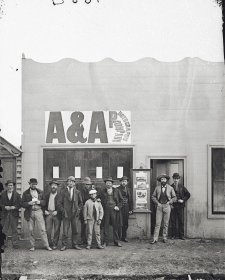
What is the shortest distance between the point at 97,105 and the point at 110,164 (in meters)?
1.67

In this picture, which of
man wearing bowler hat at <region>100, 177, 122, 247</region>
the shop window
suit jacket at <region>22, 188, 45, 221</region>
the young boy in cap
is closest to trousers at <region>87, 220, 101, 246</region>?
the young boy in cap

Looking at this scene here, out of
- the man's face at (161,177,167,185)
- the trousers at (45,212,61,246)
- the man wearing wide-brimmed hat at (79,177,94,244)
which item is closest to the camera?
the trousers at (45,212,61,246)

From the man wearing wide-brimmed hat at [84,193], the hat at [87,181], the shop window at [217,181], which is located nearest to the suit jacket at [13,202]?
the man wearing wide-brimmed hat at [84,193]

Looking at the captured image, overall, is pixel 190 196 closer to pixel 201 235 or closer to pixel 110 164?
pixel 201 235

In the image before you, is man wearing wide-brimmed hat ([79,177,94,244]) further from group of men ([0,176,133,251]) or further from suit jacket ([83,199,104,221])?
suit jacket ([83,199,104,221])

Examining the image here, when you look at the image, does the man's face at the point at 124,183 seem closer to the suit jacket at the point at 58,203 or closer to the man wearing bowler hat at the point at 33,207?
the suit jacket at the point at 58,203

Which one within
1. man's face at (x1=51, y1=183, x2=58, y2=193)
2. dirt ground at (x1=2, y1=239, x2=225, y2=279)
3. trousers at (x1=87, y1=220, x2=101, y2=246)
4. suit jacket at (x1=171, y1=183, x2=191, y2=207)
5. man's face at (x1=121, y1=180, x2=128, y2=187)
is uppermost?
man's face at (x1=121, y1=180, x2=128, y2=187)

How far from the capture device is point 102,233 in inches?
447

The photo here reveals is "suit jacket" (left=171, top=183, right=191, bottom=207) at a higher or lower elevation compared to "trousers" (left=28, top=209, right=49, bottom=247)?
higher

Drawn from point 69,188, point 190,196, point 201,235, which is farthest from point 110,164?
point 201,235

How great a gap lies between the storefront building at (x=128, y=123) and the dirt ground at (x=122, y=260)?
4.43 ft

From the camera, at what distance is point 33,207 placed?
33.5 ft

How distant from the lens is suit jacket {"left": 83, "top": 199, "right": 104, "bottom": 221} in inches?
409

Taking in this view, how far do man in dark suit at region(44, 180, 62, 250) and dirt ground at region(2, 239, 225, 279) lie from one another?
0.49 meters
